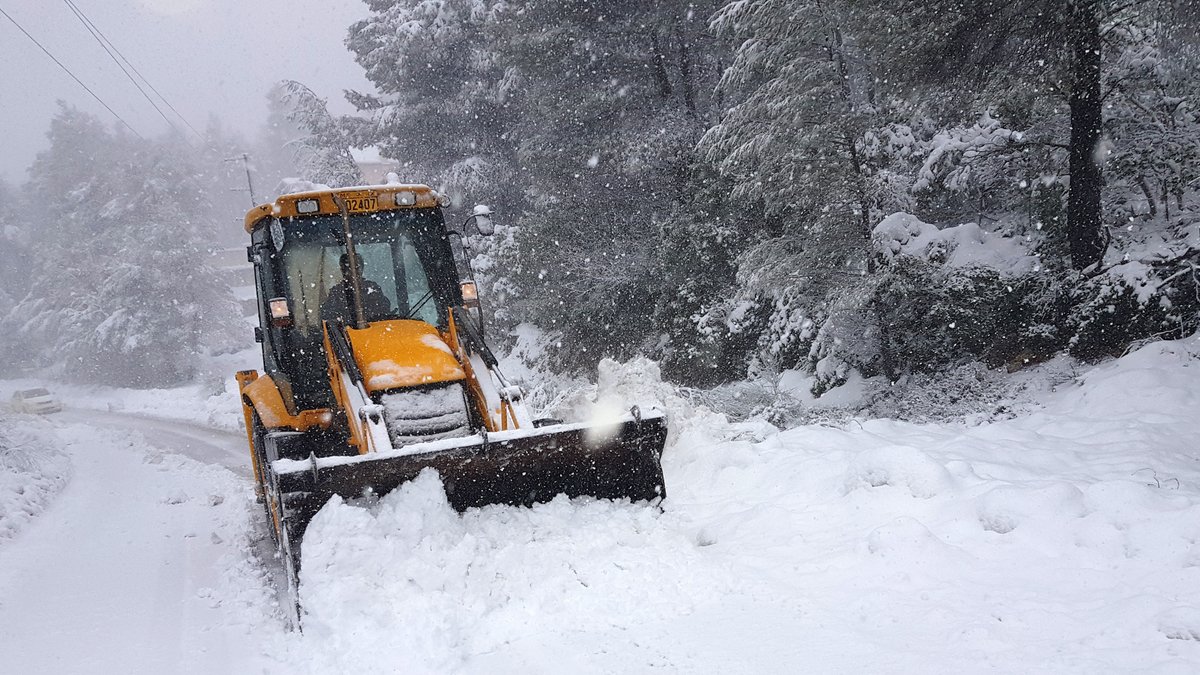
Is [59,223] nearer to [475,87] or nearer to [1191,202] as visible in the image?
[475,87]

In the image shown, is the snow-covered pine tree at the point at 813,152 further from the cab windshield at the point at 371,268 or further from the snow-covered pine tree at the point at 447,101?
the snow-covered pine tree at the point at 447,101

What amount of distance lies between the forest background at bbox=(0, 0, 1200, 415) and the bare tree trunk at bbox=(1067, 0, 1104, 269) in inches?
1.0

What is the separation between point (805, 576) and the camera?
439 centimetres

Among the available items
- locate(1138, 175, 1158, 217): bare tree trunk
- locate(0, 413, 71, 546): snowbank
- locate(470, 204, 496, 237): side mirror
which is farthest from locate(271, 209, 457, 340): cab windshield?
locate(1138, 175, 1158, 217): bare tree trunk

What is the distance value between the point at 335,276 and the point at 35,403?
2800cm

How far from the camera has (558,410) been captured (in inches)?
371

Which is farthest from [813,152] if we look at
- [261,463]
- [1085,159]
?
[261,463]

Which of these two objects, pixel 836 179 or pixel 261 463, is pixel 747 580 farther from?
pixel 836 179

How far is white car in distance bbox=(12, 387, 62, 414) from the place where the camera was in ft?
88.1

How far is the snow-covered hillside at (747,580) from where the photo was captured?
3.59m

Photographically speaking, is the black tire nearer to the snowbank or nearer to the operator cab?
the operator cab

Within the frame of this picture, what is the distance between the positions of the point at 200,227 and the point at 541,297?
117 feet

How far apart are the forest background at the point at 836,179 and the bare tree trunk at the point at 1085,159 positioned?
0.03 m

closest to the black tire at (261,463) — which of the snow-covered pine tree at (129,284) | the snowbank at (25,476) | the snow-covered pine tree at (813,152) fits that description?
the snowbank at (25,476)
